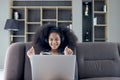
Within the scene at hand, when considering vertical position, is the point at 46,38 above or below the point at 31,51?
above

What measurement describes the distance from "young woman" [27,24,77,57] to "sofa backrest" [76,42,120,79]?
0.93ft

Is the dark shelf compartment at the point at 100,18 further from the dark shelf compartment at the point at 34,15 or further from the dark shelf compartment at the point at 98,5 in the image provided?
the dark shelf compartment at the point at 34,15

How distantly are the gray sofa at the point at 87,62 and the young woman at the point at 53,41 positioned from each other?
161mm

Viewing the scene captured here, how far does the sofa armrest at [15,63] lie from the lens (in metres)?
2.21

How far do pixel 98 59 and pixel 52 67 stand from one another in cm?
127

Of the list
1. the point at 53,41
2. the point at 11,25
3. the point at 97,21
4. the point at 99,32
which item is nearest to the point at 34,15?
the point at 11,25

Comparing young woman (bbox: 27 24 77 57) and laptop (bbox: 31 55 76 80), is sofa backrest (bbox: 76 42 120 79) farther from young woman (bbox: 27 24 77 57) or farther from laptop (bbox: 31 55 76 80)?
laptop (bbox: 31 55 76 80)

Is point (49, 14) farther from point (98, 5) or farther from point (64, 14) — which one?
point (98, 5)

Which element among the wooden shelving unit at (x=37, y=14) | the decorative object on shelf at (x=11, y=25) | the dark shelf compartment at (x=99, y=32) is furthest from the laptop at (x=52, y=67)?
the dark shelf compartment at (x=99, y=32)

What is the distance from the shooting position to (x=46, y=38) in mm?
2246

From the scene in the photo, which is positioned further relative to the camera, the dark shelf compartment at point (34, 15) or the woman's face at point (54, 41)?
the dark shelf compartment at point (34, 15)

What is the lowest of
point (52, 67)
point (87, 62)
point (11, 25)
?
point (87, 62)

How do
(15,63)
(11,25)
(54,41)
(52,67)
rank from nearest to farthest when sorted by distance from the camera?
1. (52,67)
2. (54,41)
3. (15,63)
4. (11,25)

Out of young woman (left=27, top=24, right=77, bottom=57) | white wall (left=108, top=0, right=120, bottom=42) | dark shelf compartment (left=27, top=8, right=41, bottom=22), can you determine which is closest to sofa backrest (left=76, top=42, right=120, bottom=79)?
young woman (left=27, top=24, right=77, bottom=57)
